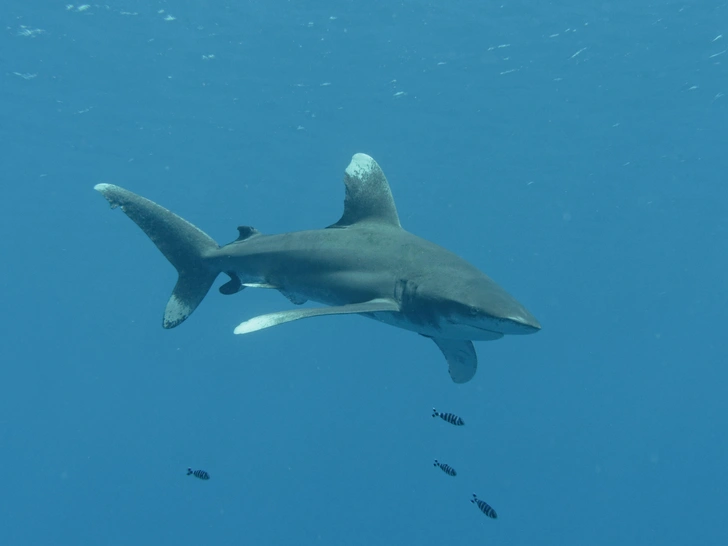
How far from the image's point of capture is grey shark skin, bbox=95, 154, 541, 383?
5340 mm

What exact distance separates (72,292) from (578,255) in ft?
176

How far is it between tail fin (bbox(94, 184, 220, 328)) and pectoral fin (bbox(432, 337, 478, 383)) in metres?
3.43

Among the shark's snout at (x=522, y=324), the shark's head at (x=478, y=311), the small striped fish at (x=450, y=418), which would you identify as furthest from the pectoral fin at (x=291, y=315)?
the small striped fish at (x=450, y=418)

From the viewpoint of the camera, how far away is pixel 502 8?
62.6 feet

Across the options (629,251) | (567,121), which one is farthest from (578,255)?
(567,121)

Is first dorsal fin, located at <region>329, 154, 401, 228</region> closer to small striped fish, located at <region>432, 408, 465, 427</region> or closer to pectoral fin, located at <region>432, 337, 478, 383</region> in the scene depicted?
pectoral fin, located at <region>432, 337, 478, 383</region>

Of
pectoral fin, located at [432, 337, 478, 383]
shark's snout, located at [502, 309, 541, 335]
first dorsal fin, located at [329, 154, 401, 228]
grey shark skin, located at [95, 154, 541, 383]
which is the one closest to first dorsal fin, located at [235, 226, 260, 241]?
grey shark skin, located at [95, 154, 541, 383]

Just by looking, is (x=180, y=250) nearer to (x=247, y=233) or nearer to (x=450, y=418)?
(x=247, y=233)

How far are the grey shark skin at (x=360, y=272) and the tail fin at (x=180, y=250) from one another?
1cm

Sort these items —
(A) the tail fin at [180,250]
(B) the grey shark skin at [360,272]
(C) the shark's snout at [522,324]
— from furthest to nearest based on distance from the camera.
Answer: (A) the tail fin at [180,250], (B) the grey shark skin at [360,272], (C) the shark's snout at [522,324]

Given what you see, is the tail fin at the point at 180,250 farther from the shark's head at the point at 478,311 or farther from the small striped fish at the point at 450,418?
the small striped fish at the point at 450,418

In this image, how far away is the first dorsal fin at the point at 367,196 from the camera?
7070 mm

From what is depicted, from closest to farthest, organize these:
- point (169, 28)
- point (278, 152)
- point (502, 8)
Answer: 1. point (502, 8)
2. point (169, 28)
3. point (278, 152)

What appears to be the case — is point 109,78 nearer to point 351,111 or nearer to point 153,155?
point 153,155
